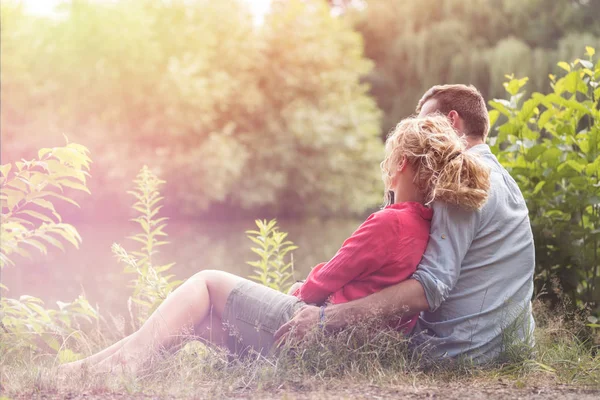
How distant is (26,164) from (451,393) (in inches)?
76.2

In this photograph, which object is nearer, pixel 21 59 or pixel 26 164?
pixel 26 164

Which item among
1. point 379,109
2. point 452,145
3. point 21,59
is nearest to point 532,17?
point 379,109

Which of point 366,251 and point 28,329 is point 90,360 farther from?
point 366,251

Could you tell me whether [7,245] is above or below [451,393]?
above

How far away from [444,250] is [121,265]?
9.37 meters

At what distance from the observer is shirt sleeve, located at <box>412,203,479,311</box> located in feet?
7.26

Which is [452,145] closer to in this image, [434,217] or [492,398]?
[434,217]

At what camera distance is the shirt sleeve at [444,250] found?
2.21 meters

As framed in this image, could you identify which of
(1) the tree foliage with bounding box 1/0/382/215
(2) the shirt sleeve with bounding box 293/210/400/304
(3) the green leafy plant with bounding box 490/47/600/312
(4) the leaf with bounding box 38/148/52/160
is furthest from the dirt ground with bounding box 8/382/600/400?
(1) the tree foliage with bounding box 1/0/382/215

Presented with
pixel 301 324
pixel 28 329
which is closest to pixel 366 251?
pixel 301 324

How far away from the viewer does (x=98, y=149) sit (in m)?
18.1

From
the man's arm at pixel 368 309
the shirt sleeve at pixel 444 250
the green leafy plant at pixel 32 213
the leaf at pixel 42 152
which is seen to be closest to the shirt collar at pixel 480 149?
the shirt sleeve at pixel 444 250

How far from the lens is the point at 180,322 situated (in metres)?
2.38

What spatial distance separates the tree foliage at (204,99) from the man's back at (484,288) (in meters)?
15.4
